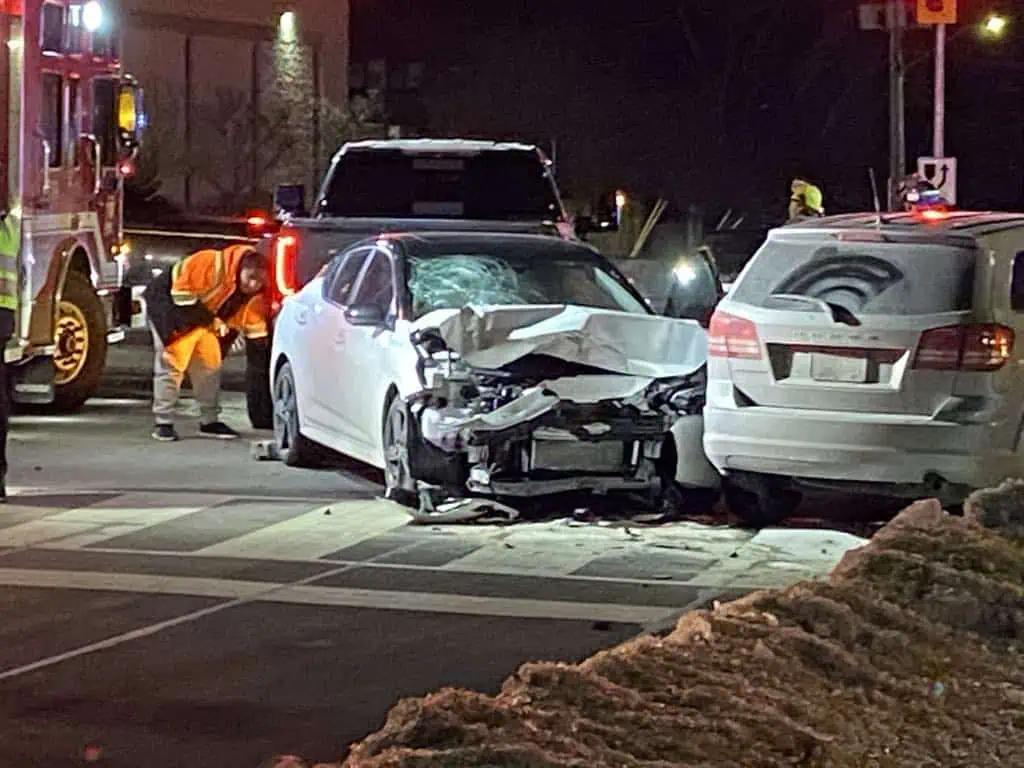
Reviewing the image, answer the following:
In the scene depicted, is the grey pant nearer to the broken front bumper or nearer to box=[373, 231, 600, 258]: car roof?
box=[373, 231, 600, 258]: car roof

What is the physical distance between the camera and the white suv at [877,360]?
1050cm

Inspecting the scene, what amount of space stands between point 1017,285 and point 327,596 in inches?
146

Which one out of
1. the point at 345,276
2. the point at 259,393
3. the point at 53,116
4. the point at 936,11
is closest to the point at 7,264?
the point at 345,276

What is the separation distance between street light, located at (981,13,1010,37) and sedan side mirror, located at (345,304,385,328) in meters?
29.2

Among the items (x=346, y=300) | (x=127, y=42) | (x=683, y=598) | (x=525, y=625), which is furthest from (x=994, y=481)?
(x=127, y=42)

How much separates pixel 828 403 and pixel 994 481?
86 cm

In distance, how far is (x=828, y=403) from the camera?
1072 centimetres

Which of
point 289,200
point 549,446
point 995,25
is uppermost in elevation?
point 995,25

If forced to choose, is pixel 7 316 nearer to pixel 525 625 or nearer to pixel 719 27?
pixel 525 625

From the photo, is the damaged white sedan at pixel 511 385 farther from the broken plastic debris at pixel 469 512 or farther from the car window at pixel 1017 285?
the car window at pixel 1017 285

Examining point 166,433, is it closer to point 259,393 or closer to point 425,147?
point 259,393

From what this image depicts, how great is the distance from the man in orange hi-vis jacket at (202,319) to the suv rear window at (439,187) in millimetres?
1478

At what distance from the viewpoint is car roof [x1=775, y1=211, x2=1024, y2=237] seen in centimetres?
1084

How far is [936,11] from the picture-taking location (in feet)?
71.7
